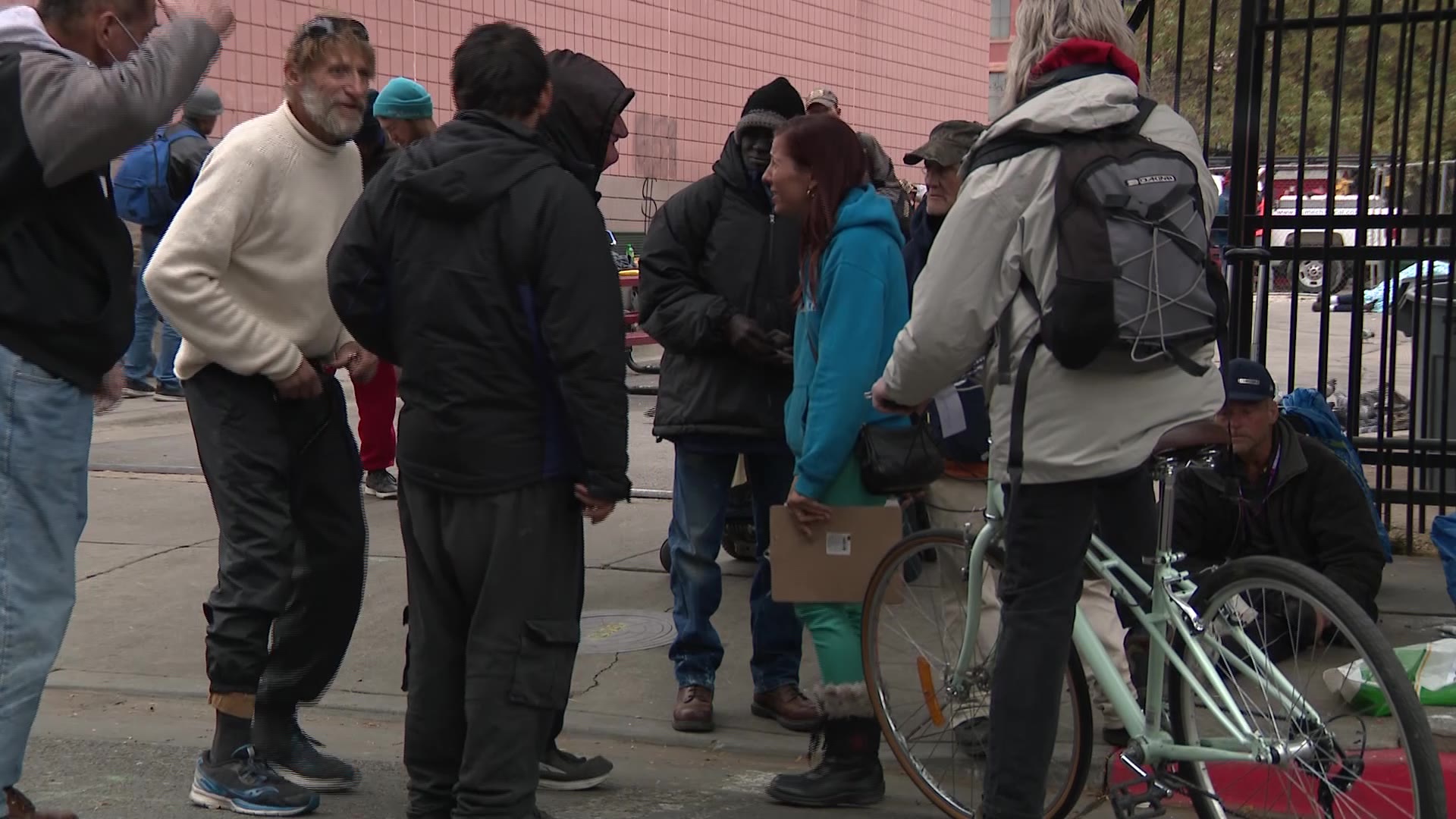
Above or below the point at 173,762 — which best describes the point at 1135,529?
above

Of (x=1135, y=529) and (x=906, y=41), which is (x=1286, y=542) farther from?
(x=906, y=41)

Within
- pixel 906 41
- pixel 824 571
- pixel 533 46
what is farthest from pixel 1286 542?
pixel 906 41

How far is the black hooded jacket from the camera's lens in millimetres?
3496

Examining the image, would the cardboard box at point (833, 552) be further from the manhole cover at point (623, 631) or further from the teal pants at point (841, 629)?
the manhole cover at point (623, 631)

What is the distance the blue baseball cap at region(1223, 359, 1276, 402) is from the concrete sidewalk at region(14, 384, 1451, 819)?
3.88ft

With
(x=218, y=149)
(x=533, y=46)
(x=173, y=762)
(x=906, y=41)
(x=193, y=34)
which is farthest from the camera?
(x=906, y=41)

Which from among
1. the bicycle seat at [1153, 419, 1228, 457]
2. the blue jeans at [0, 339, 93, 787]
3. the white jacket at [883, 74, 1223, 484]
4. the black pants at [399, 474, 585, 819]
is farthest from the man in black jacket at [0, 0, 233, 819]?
the bicycle seat at [1153, 419, 1228, 457]

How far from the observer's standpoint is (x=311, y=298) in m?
4.30

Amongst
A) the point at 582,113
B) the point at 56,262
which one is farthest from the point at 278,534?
the point at 582,113

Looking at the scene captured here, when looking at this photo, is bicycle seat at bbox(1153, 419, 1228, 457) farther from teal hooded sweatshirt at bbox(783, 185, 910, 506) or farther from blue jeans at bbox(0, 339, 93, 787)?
blue jeans at bbox(0, 339, 93, 787)

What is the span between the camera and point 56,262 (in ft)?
11.5

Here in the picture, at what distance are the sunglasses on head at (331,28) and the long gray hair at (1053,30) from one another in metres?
1.78

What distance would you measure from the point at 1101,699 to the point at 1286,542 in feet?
3.82

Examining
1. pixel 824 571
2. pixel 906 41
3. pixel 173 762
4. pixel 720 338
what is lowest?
pixel 173 762
